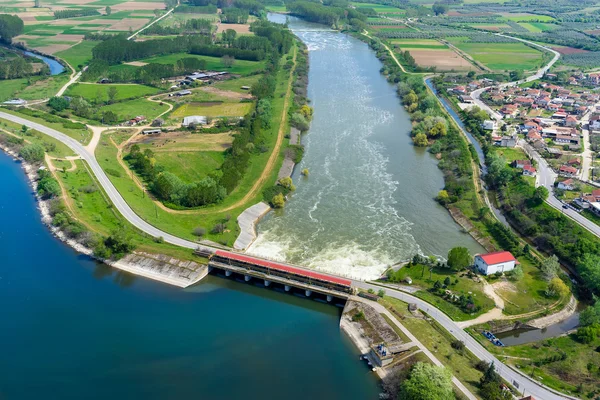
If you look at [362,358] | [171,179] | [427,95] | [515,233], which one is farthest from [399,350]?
[427,95]

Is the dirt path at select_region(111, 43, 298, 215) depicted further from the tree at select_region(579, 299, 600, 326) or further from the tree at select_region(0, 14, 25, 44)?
the tree at select_region(0, 14, 25, 44)

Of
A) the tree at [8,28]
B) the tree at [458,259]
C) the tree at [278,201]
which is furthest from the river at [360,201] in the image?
the tree at [8,28]

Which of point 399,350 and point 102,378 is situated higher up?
point 399,350

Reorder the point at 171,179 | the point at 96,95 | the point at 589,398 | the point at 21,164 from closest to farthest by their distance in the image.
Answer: the point at 589,398 → the point at 171,179 → the point at 21,164 → the point at 96,95

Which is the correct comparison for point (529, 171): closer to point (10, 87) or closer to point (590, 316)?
point (590, 316)

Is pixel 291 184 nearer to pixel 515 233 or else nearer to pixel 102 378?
pixel 515 233

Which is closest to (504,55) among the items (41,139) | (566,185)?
(566,185)

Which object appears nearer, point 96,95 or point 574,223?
point 574,223
